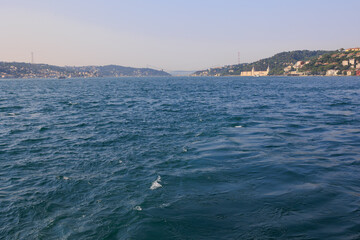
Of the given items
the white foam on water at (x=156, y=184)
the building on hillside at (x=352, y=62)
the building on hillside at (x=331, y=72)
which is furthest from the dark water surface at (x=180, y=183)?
the building on hillside at (x=352, y=62)

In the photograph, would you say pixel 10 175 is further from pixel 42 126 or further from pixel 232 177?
pixel 42 126

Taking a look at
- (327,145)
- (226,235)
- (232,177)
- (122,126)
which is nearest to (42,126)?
(122,126)

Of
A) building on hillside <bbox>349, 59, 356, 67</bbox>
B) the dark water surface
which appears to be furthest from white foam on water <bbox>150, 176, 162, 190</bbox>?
building on hillside <bbox>349, 59, 356, 67</bbox>

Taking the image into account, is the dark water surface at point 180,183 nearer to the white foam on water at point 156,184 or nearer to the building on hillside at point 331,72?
the white foam on water at point 156,184

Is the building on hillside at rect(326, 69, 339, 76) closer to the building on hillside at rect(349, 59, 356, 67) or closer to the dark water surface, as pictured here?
the building on hillside at rect(349, 59, 356, 67)

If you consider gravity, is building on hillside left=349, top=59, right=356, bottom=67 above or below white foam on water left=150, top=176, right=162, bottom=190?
above

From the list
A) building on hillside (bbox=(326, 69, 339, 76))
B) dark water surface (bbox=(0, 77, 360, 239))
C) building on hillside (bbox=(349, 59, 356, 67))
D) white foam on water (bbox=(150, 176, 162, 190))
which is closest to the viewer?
dark water surface (bbox=(0, 77, 360, 239))

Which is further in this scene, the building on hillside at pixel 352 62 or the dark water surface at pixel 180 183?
the building on hillside at pixel 352 62

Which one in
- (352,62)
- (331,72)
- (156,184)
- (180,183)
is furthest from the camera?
(331,72)

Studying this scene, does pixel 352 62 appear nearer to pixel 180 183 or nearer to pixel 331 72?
pixel 331 72

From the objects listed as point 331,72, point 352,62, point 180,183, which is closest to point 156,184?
point 180,183

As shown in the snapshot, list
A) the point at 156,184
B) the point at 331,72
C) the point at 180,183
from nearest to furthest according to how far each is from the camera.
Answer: the point at 156,184 → the point at 180,183 → the point at 331,72

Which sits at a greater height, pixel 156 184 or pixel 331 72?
pixel 331 72

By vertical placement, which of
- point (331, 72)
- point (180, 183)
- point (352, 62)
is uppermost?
point (352, 62)
